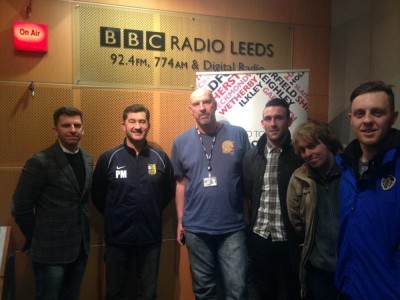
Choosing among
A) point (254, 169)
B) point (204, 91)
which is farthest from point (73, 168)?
point (254, 169)

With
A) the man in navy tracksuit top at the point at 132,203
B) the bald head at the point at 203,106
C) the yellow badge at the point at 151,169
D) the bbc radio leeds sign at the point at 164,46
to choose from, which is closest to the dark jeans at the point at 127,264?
the man in navy tracksuit top at the point at 132,203

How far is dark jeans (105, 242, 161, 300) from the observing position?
2.71m

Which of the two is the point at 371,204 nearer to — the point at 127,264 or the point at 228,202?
the point at 228,202

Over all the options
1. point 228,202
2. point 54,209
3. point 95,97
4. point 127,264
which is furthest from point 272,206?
point 95,97

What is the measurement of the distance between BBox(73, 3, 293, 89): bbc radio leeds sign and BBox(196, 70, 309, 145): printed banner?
1.10 feet

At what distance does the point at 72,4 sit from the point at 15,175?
Result: 1.50m

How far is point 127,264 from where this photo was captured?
2.79 meters

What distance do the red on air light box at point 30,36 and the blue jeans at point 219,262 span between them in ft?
6.32

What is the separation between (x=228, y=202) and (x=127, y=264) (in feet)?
3.10

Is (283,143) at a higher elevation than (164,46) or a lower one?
lower

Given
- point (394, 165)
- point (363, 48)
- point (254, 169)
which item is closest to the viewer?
point (394, 165)

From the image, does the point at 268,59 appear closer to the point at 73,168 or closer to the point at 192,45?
the point at 192,45

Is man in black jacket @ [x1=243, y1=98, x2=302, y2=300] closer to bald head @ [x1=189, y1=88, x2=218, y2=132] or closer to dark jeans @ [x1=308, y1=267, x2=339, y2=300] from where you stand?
dark jeans @ [x1=308, y1=267, x2=339, y2=300]

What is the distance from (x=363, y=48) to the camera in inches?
124
